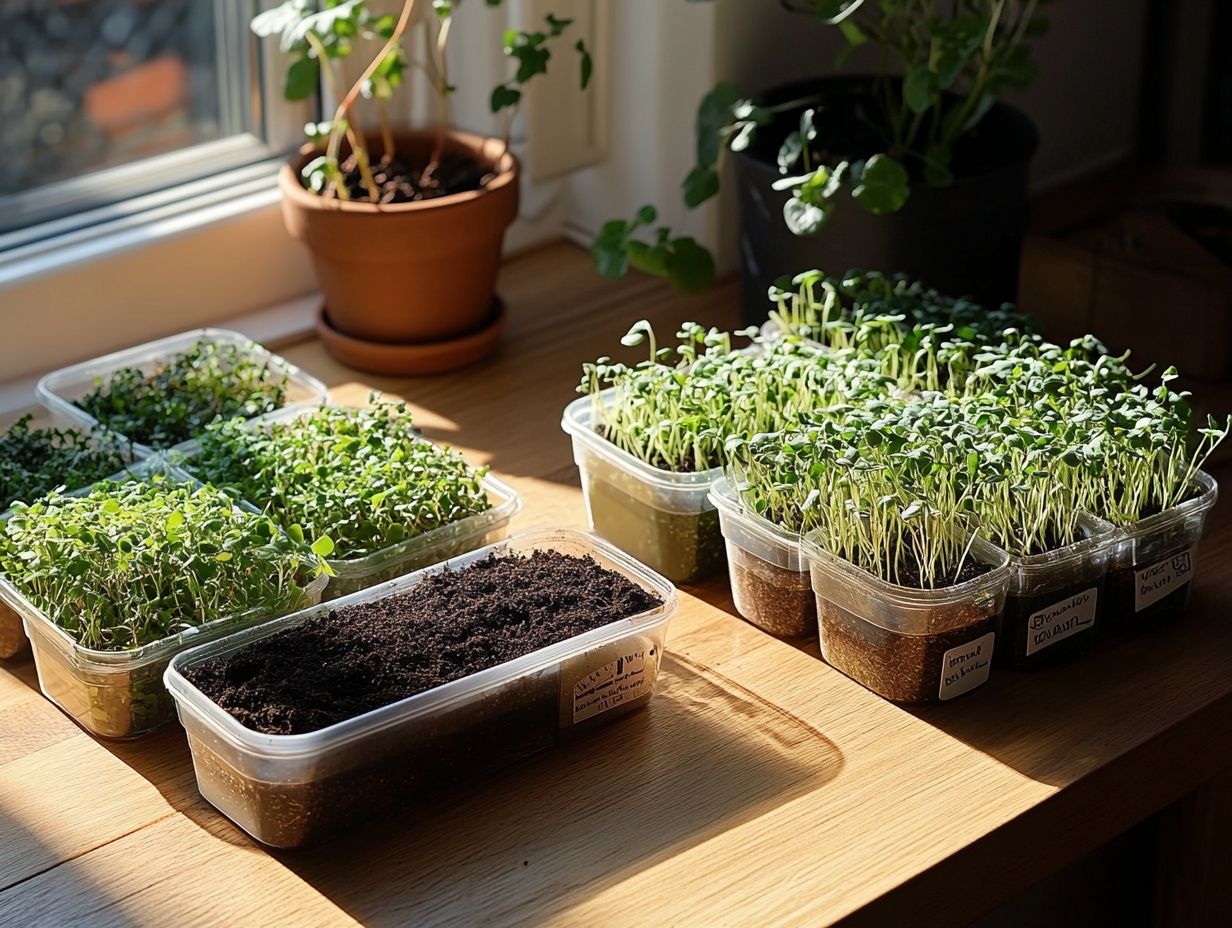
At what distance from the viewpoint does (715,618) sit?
1.47 m

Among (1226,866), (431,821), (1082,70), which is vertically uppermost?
(1082,70)

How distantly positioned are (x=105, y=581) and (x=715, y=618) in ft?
1.78

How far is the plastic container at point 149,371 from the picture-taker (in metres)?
1.71

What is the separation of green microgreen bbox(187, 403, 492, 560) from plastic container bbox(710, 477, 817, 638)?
0.23 meters

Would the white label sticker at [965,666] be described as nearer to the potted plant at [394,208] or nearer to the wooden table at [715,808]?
the wooden table at [715,808]

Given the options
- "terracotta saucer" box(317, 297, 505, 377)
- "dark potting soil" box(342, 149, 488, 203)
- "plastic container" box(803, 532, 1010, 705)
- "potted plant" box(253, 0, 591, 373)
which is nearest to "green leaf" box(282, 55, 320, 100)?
"potted plant" box(253, 0, 591, 373)

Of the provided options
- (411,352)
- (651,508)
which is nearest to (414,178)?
(411,352)

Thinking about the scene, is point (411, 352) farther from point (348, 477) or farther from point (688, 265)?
point (348, 477)

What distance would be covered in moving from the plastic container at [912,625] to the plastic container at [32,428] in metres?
0.69

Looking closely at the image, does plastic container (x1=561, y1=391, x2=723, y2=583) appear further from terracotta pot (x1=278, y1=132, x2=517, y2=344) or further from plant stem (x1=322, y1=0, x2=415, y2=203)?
plant stem (x1=322, y1=0, x2=415, y2=203)

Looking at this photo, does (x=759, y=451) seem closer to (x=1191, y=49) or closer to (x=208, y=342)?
(x=208, y=342)

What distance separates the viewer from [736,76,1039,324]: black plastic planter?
181cm

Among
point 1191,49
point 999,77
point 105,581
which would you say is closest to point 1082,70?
point 1191,49

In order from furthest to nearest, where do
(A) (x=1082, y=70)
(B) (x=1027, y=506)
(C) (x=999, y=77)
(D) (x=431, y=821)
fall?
(A) (x=1082, y=70)
(C) (x=999, y=77)
(B) (x=1027, y=506)
(D) (x=431, y=821)
